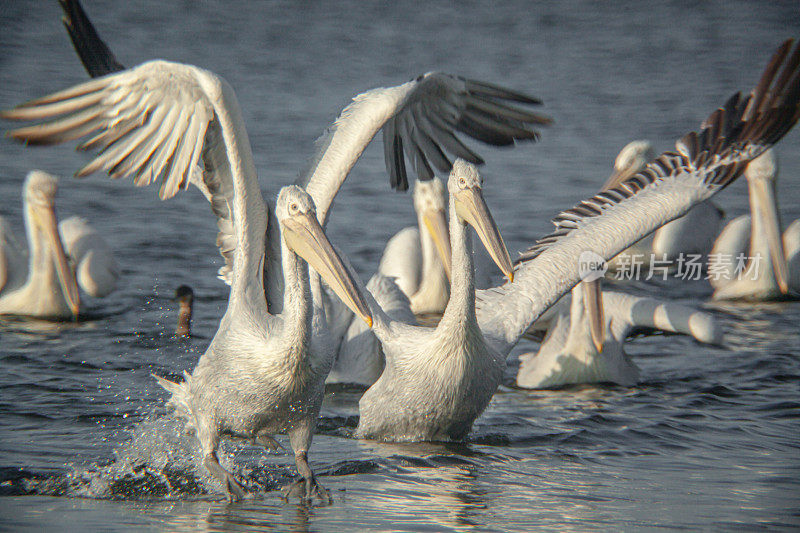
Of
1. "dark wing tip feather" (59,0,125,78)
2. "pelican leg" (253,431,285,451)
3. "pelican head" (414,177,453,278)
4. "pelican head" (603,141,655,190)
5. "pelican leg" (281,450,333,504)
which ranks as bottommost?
"pelican leg" (281,450,333,504)

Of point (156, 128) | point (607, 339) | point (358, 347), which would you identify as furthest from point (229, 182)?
point (607, 339)

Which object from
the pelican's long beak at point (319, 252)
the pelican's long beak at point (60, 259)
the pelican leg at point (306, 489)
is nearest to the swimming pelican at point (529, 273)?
the pelican's long beak at point (319, 252)

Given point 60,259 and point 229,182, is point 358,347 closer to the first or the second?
point 229,182

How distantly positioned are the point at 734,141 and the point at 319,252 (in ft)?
8.89

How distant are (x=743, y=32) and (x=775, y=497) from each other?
620 inches

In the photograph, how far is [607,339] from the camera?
21.2ft

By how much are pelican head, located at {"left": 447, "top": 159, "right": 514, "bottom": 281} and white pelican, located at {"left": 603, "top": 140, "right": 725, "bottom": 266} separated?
4570mm

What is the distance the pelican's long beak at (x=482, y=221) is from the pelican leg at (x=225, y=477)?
1.44m

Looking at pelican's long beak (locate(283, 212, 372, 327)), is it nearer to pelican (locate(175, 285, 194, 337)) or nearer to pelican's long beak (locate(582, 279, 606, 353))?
pelican's long beak (locate(582, 279, 606, 353))

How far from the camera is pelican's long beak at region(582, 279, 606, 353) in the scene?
6309mm

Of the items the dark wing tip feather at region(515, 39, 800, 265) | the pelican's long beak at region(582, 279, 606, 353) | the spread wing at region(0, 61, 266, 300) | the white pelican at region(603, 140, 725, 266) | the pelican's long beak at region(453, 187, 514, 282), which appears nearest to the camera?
the spread wing at region(0, 61, 266, 300)

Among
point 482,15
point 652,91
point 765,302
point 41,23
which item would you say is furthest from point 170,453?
point 482,15

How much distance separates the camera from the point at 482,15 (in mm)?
19922

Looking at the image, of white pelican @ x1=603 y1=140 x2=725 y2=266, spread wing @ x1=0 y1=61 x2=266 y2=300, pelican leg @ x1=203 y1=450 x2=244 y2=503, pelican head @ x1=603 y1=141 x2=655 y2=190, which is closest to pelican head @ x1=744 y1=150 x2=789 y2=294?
white pelican @ x1=603 y1=140 x2=725 y2=266
